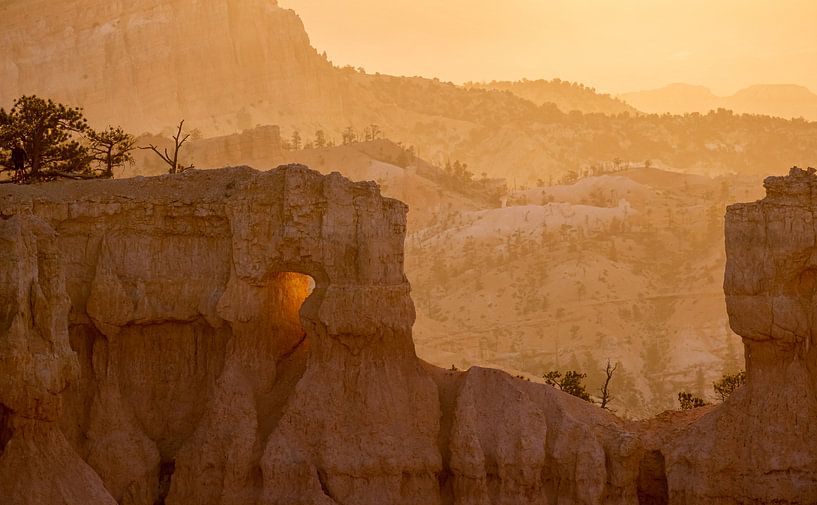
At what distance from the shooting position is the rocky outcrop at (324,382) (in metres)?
24.1

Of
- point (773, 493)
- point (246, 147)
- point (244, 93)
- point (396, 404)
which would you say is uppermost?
point (244, 93)

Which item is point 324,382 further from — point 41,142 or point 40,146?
point 41,142

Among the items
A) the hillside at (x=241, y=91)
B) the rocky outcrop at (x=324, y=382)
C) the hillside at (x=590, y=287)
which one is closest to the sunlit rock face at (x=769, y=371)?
the rocky outcrop at (x=324, y=382)

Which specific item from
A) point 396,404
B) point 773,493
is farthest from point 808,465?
point 396,404

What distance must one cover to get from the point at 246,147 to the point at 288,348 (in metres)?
80.0

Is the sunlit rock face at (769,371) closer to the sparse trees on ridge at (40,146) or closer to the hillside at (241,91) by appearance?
the sparse trees on ridge at (40,146)

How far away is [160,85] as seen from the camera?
Result: 16250 centimetres

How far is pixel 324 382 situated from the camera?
25.0 metres

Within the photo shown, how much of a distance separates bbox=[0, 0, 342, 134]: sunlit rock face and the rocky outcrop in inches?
5322

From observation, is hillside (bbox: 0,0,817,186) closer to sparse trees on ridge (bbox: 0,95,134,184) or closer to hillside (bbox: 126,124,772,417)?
hillside (bbox: 126,124,772,417)

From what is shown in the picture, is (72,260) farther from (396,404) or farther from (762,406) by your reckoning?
(762,406)

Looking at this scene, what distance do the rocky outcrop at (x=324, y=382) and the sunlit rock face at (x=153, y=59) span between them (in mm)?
135189

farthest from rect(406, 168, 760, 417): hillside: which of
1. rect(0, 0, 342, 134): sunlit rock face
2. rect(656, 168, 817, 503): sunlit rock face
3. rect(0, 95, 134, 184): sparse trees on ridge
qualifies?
rect(0, 0, 342, 134): sunlit rock face

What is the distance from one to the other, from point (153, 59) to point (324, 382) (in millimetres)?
143918
